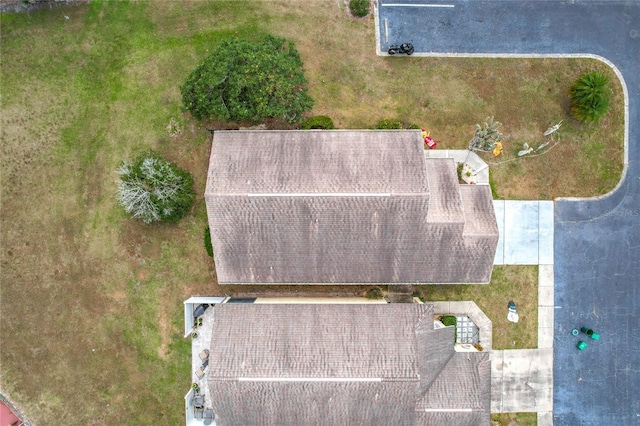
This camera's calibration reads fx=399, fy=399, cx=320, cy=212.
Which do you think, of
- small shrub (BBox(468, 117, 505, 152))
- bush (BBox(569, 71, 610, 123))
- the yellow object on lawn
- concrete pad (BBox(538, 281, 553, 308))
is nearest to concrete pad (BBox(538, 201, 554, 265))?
concrete pad (BBox(538, 281, 553, 308))

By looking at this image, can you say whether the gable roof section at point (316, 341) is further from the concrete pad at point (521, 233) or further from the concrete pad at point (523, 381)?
the concrete pad at point (523, 381)

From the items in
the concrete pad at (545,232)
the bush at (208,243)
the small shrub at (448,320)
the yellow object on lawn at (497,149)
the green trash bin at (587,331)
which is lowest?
the green trash bin at (587,331)

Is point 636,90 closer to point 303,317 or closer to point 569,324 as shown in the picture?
point 569,324

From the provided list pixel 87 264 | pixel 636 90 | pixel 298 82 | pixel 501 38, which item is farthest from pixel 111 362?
pixel 636 90

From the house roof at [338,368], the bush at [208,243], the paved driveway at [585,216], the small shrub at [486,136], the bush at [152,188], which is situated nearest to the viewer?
the house roof at [338,368]

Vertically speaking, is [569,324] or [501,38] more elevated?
[501,38]

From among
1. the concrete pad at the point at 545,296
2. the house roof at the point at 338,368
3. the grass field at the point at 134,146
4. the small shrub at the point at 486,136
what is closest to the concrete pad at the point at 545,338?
the concrete pad at the point at 545,296

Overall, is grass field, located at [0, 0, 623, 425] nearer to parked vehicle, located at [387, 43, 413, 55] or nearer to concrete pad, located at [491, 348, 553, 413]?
parked vehicle, located at [387, 43, 413, 55]

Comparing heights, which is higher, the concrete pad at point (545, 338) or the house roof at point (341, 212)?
the house roof at point (341, 212)
